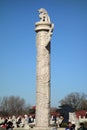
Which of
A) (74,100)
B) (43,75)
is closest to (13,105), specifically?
(74,100)

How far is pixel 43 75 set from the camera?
68.0 ft

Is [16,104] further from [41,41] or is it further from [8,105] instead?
[41,41]

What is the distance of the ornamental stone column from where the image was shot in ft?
67.4

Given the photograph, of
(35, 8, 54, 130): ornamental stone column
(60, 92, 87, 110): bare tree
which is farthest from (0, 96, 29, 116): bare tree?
(35, 8, 54, 130): ornamental stone column

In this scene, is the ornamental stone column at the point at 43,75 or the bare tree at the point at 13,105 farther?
the bare tree at the point at 13,105

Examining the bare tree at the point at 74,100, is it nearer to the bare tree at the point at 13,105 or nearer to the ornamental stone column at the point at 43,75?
the bare tree at the point at 13,105

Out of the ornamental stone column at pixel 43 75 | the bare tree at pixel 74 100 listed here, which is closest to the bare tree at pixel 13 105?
the bare tree at pixel 74 100

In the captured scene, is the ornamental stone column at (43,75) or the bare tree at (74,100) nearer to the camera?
the ornamental stone column at (43,75)

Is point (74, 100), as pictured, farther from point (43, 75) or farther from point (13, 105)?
point (43, 75)

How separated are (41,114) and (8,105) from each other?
67197 millimetres

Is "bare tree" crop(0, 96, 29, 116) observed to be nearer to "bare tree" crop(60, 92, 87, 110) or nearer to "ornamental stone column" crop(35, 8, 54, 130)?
"bare tree" crop(60, 92, 87, 110)

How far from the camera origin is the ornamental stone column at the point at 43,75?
20547 millimetres

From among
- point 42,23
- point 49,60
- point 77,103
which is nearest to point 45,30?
point 42,23

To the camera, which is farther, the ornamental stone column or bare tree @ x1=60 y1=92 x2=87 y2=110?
bare tree @ x1=60 y1=92 x2=87 y2=110
